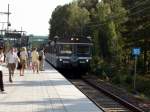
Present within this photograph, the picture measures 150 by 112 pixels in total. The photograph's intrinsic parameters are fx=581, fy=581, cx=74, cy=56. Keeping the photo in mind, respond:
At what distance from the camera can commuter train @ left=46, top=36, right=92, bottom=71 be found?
43969mm

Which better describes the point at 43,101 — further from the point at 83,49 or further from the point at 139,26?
the point at 139,26

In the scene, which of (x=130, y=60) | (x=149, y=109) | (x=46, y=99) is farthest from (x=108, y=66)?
(x=46, y=99)

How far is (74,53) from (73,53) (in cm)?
8

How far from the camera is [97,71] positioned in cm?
5191

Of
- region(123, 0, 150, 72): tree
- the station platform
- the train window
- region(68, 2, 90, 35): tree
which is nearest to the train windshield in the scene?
the train window

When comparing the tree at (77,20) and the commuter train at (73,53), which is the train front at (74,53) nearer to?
the commuter train at (73,53)

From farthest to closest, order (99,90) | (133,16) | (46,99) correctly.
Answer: (133,16)
(99,90)
(46,99)

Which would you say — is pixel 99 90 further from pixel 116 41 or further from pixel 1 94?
pixel 116 41

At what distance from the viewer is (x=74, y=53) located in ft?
145

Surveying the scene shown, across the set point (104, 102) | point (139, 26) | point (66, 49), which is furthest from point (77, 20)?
point (104, 102)

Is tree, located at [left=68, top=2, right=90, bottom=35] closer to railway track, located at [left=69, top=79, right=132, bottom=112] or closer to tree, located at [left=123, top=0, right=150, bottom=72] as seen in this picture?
tree, located at [left=123, top=0, right=150, bottom=72]

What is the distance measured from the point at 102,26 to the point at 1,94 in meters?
41.1

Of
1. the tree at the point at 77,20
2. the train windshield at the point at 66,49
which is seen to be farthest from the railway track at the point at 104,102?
the tree at the point at 77,20

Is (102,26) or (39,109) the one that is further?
(102,26)
